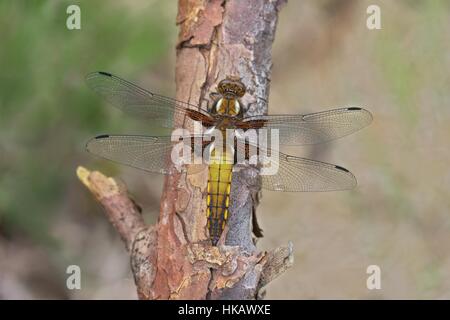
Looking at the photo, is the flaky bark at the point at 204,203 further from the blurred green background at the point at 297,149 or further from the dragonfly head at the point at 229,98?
the blurred green background at the point at 297,149

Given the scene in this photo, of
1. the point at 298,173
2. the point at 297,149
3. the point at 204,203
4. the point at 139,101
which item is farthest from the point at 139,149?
the point at 297,149

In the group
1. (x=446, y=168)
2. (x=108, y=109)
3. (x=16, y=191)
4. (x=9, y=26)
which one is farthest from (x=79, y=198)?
(x=446, y=168)

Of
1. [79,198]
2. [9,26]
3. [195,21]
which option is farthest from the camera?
[79,198]

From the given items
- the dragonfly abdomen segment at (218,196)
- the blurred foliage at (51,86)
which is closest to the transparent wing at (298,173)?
the dragonfly abdomen segment at (218,196)

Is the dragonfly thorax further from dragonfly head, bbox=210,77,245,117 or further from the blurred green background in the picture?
the blurred green background

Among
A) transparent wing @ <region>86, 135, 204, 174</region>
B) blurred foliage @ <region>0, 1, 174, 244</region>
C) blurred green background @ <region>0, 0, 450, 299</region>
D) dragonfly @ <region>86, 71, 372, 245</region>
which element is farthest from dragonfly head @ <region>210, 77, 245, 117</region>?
blurred foliage @ <region>0, 1, 174, 244</region>

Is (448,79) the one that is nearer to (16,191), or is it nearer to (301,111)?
(301,111)

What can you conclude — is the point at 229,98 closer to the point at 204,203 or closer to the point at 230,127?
the point at 230,127
